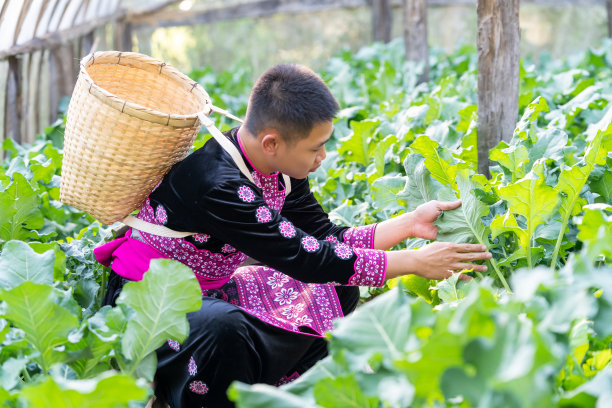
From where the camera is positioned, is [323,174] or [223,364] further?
[323,174]

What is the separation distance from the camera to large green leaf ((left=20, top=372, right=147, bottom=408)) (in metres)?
1.37

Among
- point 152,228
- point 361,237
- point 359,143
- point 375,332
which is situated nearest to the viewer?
point 375,332

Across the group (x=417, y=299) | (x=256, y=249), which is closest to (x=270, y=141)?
(x=256, y=249)

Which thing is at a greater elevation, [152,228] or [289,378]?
[152,228]

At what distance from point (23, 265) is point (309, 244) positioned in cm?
82

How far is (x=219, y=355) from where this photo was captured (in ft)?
7.40

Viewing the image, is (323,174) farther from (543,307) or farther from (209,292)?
(543,307)

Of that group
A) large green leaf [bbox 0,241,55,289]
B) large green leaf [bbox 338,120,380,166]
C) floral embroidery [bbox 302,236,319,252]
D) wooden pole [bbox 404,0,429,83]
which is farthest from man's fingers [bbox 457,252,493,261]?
wooden pole [bbox 404,0,429,83]

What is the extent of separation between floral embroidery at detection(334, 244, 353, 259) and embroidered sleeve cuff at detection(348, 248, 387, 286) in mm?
24

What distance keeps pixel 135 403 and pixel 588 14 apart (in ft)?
34.8

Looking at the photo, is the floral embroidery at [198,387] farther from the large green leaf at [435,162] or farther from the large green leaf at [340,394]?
the large green leaf at [435,162]

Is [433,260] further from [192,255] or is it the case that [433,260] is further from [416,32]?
[416,32]

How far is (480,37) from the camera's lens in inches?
128

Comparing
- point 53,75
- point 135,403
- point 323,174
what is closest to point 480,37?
point 323,174
